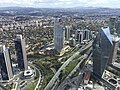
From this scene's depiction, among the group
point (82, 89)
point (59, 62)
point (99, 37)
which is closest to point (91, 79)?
point (82, 89)

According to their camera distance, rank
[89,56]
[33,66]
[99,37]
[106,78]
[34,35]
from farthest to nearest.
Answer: [34,35], [89,56], [33,66], [106,78], [99,37]

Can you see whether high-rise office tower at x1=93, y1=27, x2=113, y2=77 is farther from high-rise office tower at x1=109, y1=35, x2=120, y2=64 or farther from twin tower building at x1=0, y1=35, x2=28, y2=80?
twin tower building at x1=0, y1=35, x2=28, y2=80

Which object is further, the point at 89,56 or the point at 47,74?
the point at 89,56

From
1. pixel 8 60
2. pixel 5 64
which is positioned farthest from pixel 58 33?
pixel 5 64

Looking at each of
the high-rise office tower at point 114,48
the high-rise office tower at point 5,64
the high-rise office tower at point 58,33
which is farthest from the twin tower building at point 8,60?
the high-rise office tower at point 114,48

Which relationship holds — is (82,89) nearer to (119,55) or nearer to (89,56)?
(89,56)

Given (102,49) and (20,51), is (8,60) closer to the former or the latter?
(20,51)
